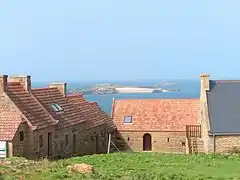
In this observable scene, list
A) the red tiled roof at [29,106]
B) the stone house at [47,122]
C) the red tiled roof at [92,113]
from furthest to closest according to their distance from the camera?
the red tiled roof at [92,113]
the red tiled roof at [29,106]
the stone house at [47,122]

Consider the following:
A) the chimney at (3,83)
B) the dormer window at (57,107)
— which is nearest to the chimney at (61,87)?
the dormer window at (57,107)

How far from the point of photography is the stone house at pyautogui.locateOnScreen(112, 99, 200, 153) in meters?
47.3

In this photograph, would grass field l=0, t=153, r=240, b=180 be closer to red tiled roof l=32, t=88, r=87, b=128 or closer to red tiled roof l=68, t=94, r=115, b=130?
red tiled roof l=32, t=88, r=87, b=128

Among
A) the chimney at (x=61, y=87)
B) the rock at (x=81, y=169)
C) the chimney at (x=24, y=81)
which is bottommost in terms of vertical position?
the rock at (x=81, y=169)

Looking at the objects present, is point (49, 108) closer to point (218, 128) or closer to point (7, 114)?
point (7, 114)

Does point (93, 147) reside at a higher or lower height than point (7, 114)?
lower

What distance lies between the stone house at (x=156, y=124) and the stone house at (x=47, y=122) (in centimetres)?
171

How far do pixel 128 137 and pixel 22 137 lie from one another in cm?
1612

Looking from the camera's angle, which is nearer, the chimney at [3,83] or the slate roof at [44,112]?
the slate roof at [44,112]

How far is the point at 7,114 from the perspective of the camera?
3550 centimetres

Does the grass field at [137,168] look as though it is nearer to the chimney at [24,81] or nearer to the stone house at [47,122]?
the stone house at [47,122]

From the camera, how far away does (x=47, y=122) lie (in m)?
37.6

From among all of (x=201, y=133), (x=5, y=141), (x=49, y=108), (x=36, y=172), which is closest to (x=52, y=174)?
(x=36, y=172)

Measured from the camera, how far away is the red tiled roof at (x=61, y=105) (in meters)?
40.8
